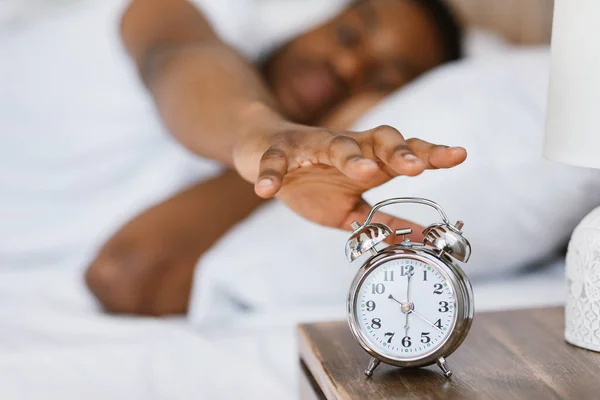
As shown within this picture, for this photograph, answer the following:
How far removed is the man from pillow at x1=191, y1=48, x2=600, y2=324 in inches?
8.9

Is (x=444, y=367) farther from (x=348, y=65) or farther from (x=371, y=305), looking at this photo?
(x=348, y=65)

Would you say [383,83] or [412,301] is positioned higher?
[412,301]

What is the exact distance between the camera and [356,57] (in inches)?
73.9

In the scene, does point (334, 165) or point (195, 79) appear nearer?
point (334, 165)

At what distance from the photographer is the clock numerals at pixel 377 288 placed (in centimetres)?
77

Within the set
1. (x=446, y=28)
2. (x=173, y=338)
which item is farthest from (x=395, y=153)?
(x=446, y=28)

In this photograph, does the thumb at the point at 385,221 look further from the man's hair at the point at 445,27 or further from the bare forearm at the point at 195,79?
the man's hair at the point at 445,27

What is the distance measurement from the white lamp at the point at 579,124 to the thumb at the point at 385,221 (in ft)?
0.58

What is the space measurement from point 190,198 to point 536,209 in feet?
2.82

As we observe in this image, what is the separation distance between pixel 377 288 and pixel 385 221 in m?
0.13

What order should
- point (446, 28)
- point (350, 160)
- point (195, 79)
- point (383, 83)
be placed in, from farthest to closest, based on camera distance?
point (446, 28)
point (383, 83)
point (195, 79)
point (350, 160)

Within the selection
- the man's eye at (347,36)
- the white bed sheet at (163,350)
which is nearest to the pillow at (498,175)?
the white bed sheet at (163,350)

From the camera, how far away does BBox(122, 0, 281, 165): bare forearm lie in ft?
3.53

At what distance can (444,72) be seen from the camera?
1333 mm
